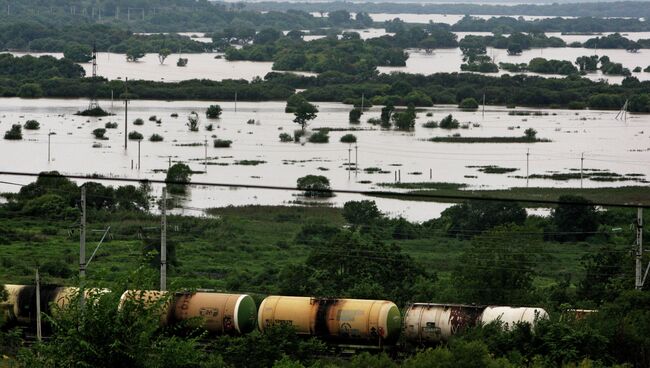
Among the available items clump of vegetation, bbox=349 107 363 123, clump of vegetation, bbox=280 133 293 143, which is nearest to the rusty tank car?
clump of vegetation, bbox=280 133 293 143

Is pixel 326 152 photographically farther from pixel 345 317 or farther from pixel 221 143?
pixel 345 317

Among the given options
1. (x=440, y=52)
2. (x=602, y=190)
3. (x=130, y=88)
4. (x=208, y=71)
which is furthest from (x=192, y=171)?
(x=440, y=52)

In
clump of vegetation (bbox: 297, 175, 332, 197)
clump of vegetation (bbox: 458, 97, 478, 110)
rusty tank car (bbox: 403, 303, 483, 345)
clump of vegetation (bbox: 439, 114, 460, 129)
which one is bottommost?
rusty tank car (bbox: 403, 303, 483, 345)

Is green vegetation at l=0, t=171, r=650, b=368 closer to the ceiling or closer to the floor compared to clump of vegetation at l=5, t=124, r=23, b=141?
closer to the floor

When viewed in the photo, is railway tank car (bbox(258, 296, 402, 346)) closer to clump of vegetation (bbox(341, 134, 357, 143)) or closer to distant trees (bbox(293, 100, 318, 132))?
clump of vegetation (bbox(341, 134, 357, 143))

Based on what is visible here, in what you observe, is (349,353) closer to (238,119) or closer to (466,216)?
(466,216)

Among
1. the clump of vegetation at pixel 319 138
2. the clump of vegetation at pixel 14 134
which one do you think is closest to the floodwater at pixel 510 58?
the clump of vegetation at pixel 319 138

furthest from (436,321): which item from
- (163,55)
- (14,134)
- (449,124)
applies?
(163,55)
